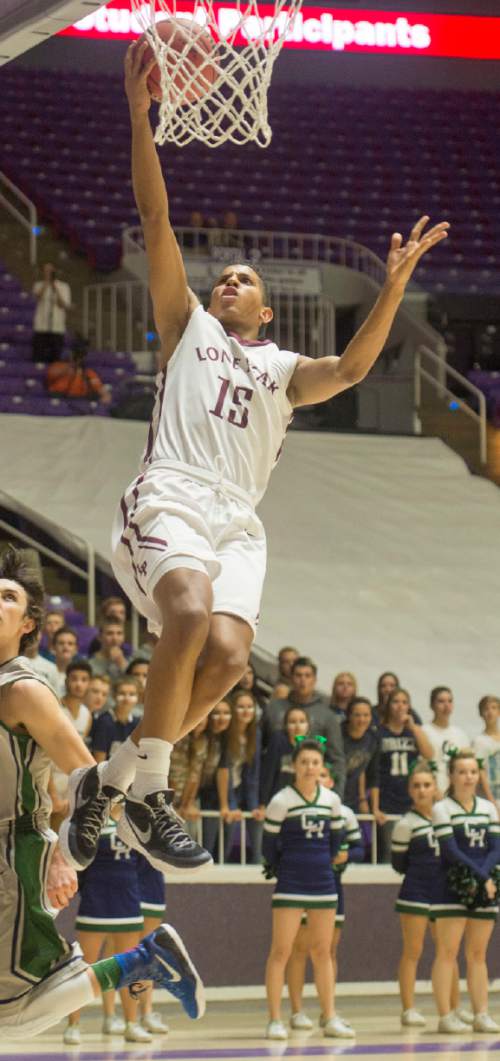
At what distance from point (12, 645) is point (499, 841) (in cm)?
658

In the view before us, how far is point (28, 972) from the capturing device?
5.41m

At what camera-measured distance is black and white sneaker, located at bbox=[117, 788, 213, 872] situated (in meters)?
4.60

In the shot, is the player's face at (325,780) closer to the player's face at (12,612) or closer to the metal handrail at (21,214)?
the player's face at (12,612)

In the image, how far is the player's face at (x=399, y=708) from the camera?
460 inches

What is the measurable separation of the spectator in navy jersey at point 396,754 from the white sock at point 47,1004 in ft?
21.2

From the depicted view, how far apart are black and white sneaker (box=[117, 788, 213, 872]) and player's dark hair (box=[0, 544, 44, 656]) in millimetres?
920

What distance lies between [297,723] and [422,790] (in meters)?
0.96

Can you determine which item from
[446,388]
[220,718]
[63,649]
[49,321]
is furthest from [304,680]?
[446,388]

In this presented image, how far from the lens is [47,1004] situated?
538 centimetres

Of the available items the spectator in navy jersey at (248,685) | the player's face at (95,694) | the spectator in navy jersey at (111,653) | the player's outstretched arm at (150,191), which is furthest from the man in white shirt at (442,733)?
the player's outstretched arm at (150,191)

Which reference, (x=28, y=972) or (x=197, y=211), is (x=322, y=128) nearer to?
(x=197, y=211)

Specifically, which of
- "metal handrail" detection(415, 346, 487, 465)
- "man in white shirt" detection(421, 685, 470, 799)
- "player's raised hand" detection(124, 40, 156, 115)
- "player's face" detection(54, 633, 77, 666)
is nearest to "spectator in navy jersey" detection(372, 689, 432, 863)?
"man in white shirt" detection(421, 685, 470, 799)

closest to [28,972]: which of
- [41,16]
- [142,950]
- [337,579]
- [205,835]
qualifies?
[142,950]

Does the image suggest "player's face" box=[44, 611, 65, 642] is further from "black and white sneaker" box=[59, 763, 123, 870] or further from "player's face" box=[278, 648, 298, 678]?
"black and white sneaker" box=[59, 763, 123, 870]
